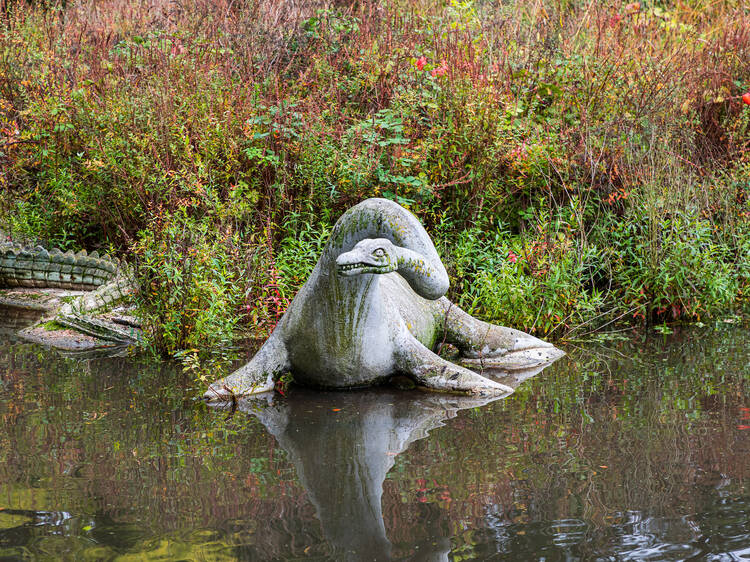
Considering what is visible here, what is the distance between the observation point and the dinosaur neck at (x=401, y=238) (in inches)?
163

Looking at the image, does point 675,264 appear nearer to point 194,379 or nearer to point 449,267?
point 449,267

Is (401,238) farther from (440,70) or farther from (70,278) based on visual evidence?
(70,278)

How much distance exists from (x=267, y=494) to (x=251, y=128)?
4562mm

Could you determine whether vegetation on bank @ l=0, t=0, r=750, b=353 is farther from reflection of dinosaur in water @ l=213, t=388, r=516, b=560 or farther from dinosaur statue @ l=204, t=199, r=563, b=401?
reflection of dinosaur in water @ l=213, t=388, r=516, b=560

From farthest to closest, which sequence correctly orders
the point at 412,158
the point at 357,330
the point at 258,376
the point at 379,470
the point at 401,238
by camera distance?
1. the point at 412,158
2. the point at 258,376
3. the point at 357,330
4. the point at 401,238
5. the point at 379,470

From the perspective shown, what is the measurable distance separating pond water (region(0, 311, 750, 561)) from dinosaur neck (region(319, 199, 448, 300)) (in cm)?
76

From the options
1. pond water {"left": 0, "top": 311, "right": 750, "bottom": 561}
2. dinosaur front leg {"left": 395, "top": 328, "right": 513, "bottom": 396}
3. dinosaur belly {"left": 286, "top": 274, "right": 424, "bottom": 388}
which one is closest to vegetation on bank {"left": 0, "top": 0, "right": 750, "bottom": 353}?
dinosaur belly {"left": 286, "top": 274, "right": 424, "bottom": 388}

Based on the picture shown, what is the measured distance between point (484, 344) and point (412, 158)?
2.11m

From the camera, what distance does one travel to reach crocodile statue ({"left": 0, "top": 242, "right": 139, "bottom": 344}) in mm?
6348

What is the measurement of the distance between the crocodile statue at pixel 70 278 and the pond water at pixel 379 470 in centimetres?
108

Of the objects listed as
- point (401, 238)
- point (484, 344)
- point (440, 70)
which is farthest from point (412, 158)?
point (401, 238)

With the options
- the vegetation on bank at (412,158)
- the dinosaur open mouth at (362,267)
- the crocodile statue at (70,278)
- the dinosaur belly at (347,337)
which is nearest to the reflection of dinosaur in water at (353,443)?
the dinosaur belly at (347,337)

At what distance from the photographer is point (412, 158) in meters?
6.97

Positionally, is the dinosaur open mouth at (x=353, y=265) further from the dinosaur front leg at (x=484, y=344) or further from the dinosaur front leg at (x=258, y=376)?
the dinosaur front leg at (x=484, y=344)
